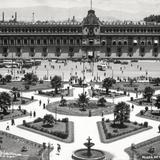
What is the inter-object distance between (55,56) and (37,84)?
52.4 meters

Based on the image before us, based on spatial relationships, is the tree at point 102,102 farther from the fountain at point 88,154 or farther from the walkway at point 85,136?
the fountain at point 88,154

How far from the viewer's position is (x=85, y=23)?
5059 inches

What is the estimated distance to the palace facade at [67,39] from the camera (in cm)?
12825

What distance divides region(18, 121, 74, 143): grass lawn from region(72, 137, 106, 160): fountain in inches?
160

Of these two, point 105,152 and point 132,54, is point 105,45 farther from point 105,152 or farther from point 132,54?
point 105,152

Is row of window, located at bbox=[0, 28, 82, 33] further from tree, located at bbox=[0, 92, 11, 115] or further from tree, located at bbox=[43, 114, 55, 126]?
tree, located at bbox=[43, 114, 55, 126]

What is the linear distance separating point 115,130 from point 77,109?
1230 cm

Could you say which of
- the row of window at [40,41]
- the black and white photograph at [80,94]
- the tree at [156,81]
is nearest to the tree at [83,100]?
the black and white photograph at [80,94]

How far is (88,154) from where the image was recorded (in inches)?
1352

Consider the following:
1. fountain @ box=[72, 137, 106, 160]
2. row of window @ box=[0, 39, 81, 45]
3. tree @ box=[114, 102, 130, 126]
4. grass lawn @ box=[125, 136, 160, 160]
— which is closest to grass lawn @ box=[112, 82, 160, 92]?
tree @ box=[114, 102, 130, 126]

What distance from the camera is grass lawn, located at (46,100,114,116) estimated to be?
172 ft

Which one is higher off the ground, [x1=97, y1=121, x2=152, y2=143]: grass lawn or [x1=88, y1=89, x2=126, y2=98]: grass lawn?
[x1=88, y1=89, x2=126, y2=98]: grass lawn

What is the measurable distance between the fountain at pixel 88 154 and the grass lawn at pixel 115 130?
432 centimetres

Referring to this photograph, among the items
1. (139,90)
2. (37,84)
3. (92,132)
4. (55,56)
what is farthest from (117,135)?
(55,56)
